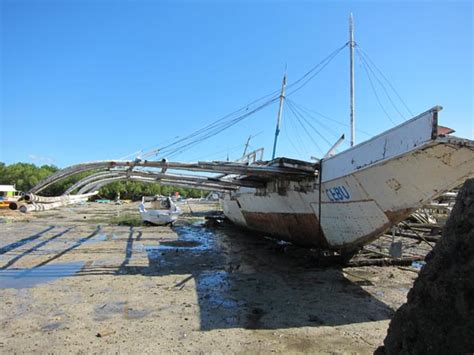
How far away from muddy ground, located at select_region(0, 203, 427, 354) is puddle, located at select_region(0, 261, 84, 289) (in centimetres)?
2

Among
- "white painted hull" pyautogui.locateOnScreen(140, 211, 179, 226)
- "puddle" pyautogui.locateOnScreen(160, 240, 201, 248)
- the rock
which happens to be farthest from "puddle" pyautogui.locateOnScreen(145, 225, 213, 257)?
the rock

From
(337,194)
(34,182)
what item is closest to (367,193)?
(337,194)

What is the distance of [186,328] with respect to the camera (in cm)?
472

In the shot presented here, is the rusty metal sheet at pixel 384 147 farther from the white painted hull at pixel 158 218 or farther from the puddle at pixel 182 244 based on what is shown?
the white painted hull at pixel 158 218

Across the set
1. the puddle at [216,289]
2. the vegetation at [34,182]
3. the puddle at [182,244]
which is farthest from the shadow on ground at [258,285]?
the vegetation at [34,182]

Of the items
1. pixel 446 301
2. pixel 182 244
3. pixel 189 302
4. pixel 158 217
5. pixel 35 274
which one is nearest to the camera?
pixel 446 301

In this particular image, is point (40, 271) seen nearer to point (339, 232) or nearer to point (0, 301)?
point (0, 301)

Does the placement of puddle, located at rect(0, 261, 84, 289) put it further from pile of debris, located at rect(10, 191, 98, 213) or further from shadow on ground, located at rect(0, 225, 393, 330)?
pile of debris, located at rect(10, 191, 98, 213)

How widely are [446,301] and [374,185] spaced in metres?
4.69

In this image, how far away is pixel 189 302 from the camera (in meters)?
A: 5.86

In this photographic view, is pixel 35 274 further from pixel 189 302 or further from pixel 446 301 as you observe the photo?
pixel 446 301

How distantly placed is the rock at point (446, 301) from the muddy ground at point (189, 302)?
143 cm

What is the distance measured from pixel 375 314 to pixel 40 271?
6.70 metres

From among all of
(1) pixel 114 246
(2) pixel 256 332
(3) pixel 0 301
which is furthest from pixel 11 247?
(2) pixel 256 332
